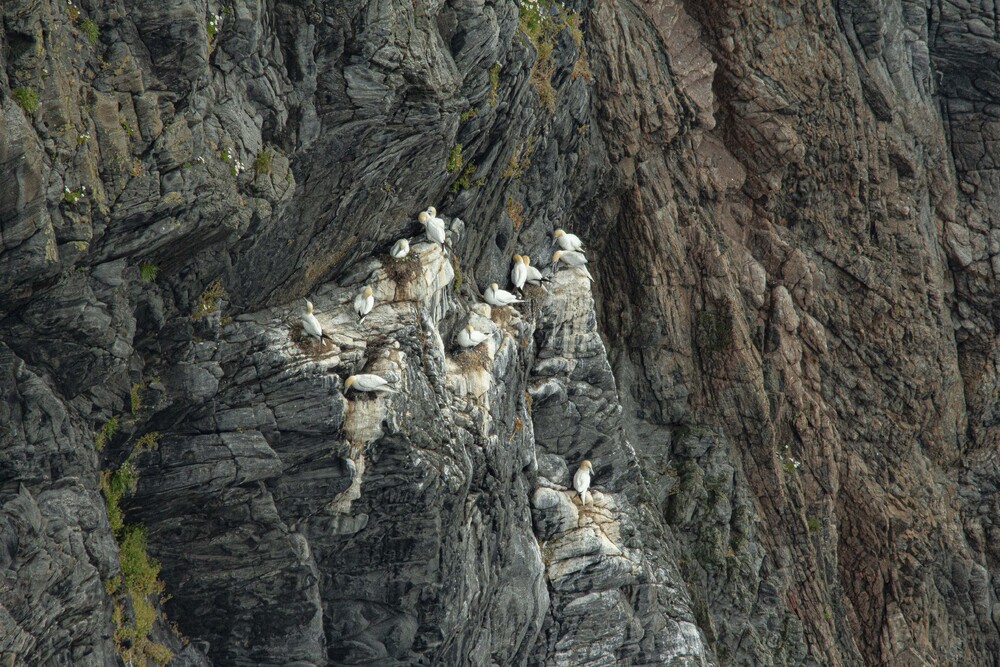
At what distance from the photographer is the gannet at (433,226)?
18.2m

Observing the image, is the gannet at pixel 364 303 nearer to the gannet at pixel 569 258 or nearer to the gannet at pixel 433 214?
the gannet at pixel 433 214

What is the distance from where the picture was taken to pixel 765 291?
87.5 ft

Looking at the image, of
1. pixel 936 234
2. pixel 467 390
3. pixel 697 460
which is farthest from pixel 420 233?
pixel 936 234

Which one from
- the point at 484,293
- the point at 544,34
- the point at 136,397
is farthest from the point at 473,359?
the point at 544,34

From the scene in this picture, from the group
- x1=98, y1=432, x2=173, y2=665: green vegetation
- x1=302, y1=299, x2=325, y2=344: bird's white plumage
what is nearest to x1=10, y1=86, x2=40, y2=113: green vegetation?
x1=98, y1=432, x2=173, y2=665: green vegetation

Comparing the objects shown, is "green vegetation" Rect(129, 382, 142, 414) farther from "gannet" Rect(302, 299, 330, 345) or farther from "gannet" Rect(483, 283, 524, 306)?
"gannet" Rect(483, 283, 524, 306)

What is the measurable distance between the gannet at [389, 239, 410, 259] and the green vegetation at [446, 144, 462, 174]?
67.0 inches

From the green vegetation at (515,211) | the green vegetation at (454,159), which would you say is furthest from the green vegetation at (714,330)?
the green vegetation at (454,159)

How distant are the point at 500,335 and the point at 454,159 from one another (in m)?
3.29

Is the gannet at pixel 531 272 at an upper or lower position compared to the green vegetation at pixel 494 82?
lower

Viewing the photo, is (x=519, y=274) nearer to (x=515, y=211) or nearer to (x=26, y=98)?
(x=515, y=211)

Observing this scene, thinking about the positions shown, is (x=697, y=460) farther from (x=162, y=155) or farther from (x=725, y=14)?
(x=162, y=155)

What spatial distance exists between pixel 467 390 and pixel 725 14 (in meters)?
13.3

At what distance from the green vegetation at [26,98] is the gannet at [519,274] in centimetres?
1110
